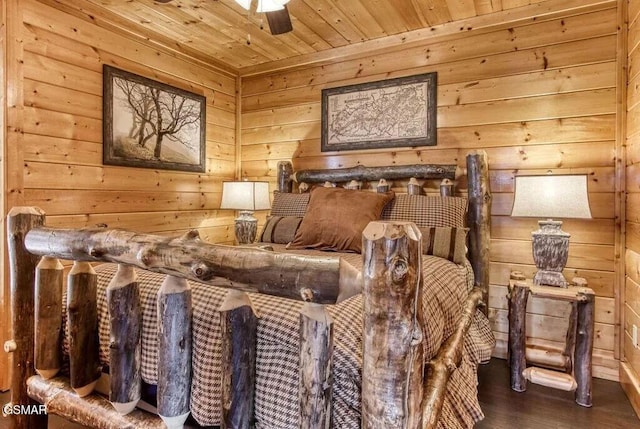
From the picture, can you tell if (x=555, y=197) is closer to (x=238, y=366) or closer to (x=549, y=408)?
(x=549, y=408)

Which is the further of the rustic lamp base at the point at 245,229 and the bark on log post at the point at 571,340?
the rustic lamp base at the point at 245,229

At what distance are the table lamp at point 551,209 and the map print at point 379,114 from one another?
96 centimetres

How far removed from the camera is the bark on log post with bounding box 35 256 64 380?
1.28m

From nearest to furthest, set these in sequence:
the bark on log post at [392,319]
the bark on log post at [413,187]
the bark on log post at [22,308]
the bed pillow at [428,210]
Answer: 1. the bark on log post at [392,319]
2. the bark on log post at [22,308]
3. the bed pillow at [428,210]
4. the bark on log post at [413,187]

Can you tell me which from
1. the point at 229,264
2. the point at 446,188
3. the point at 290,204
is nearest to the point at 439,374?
the point at 229,264

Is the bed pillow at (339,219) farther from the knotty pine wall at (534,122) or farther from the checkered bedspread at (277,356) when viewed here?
the checkered bedspread at (277,356)

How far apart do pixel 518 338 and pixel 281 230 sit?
1.65 metres

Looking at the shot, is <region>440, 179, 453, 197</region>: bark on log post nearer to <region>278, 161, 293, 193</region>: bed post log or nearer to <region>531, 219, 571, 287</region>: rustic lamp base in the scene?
<region>531, 219, 571, 287</region>: rustic lamp base

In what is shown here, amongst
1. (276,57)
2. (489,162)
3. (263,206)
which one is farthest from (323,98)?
(489,162)

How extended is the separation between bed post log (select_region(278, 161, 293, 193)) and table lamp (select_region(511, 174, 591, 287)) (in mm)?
1793

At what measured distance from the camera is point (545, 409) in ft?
6.17

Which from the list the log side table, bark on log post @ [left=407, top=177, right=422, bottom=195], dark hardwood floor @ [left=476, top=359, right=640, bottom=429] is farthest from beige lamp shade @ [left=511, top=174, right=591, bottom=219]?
dark hardwood floor @ [left=476, top=359, right=640, bottom=429]

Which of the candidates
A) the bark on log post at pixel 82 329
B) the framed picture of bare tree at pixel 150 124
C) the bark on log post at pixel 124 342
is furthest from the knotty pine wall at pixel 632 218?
the framed picture of bare tree at pixel 150 124

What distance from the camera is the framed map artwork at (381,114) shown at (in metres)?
2.76
